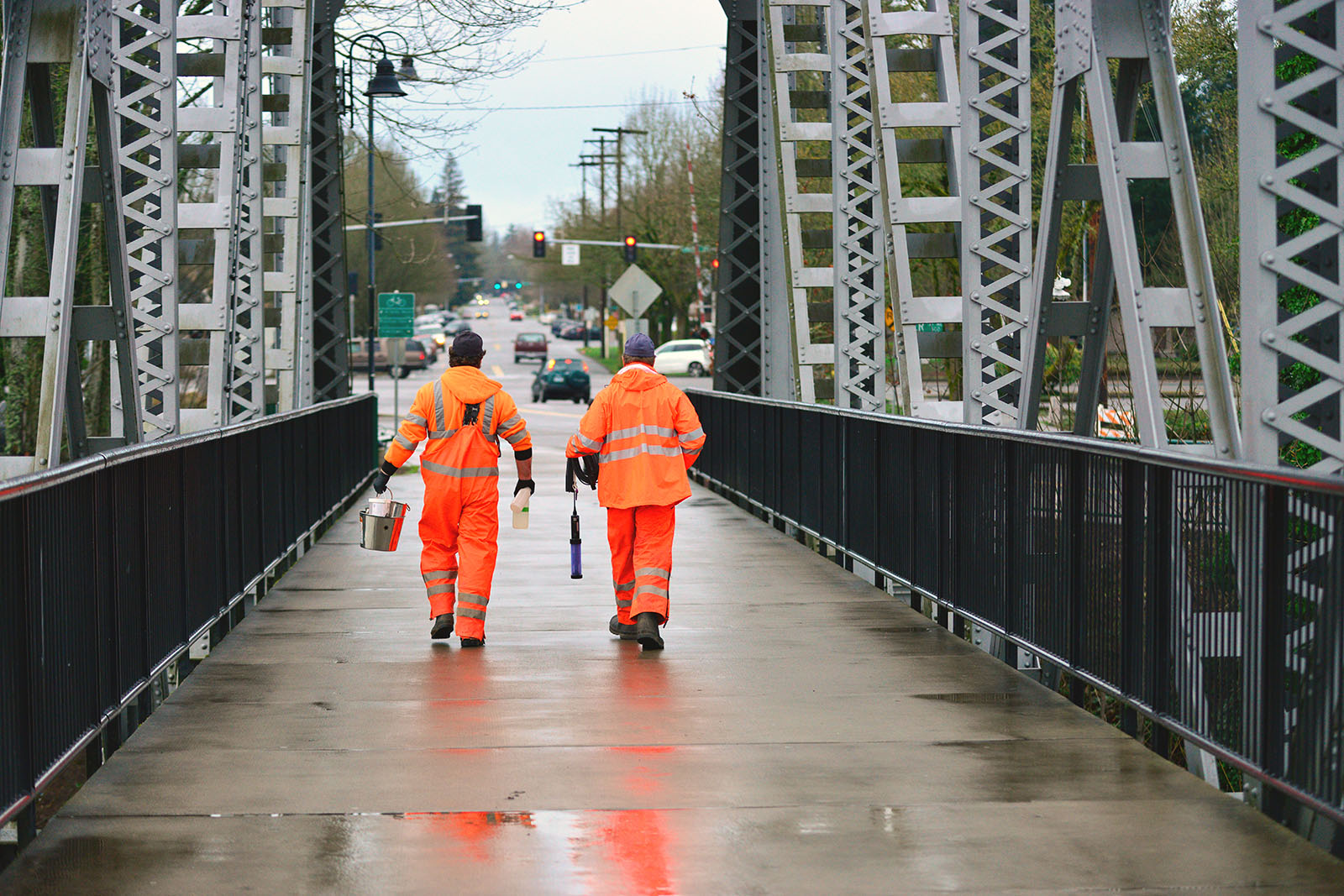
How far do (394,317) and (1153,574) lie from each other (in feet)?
103

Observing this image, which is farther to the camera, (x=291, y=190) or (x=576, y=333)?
(x=576, y=333)

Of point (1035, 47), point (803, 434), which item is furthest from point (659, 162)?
point (803, 434)

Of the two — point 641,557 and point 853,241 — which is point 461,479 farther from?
point 853,241

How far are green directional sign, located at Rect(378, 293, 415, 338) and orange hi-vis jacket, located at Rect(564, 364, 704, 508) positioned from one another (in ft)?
87.0

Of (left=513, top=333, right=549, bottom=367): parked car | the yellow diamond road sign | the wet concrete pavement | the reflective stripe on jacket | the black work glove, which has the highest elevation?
the yellow diamond road sign

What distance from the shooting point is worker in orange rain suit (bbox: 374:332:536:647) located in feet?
33.8

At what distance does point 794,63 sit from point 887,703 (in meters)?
12.4

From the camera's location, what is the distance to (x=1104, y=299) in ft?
30.3

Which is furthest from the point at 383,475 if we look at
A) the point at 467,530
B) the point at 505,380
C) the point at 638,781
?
the point at 505,380

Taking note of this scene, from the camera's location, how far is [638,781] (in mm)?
6809

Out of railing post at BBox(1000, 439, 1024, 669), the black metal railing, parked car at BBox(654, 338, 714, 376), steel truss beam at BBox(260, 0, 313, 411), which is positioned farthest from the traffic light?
railing post at BBox(1000, 439, 1024, 669)

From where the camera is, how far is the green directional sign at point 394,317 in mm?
36938

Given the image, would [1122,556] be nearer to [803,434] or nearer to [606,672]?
[606,672]

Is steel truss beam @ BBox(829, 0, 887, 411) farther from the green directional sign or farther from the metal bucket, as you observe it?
the green directional sign
